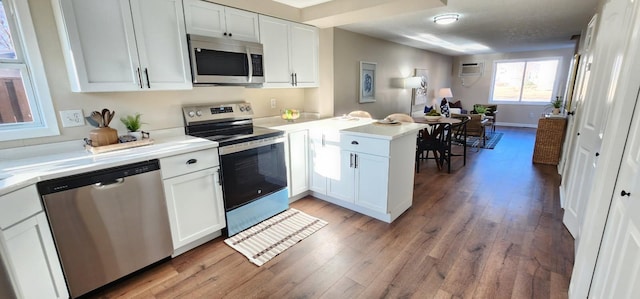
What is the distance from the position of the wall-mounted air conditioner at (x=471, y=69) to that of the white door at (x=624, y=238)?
856 cm

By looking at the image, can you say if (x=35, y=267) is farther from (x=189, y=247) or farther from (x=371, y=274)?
(x=371, y=274)

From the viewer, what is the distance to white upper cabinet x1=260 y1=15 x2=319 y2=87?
2.95m

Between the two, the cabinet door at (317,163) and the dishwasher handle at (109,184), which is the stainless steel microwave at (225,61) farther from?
the dishwasher handle at (109,184)

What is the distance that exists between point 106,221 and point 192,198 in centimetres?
56

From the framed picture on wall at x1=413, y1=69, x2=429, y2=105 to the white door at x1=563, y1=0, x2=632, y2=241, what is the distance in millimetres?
4375

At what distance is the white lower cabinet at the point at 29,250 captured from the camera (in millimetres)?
1381

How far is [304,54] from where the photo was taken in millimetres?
3342

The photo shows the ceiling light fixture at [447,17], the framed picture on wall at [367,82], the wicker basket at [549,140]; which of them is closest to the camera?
the ceiling light fixture at [447,17]

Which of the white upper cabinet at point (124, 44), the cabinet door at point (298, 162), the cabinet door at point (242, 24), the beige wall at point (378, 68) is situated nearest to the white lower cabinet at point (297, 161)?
the cabinet door at point (298, 162)

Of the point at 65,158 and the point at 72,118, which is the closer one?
the point at 65,158

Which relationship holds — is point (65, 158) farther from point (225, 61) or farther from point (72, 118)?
point (225, 61)

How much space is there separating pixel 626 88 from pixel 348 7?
2.27 m

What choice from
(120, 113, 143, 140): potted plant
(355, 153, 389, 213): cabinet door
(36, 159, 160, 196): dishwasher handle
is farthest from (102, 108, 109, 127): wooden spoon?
(355, 153, 389, 213): cabinet door

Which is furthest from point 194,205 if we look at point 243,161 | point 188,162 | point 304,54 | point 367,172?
point 304,54
